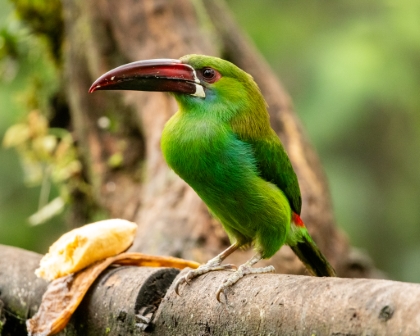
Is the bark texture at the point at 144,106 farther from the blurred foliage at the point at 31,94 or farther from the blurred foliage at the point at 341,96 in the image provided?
the blurred foliage at the point at 341,96

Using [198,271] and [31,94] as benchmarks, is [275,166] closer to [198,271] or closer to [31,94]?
[198,271]

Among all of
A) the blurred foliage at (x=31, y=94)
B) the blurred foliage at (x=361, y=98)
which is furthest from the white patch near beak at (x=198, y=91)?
the blurred foliage at (x=361, y=98)

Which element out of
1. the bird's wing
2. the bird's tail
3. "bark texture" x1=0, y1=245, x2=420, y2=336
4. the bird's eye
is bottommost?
the bird's tail

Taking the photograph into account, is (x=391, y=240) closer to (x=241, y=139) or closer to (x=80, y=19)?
(x=80, y=19)

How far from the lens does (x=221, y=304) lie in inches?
87.2

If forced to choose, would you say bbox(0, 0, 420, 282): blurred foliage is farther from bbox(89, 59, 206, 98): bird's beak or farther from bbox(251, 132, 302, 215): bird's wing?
bbox(251, 132, 302, 215): bird's wing

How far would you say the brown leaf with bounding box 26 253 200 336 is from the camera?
8.52 feet

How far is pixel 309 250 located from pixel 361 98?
446 cm

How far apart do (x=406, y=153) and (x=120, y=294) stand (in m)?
7.34

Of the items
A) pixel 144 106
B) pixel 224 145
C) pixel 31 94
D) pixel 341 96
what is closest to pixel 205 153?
pixel 224 145

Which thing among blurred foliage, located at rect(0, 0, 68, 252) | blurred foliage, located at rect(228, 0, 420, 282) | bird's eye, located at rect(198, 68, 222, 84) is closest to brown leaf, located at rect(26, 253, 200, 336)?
bird's eye, located at rect(198, 68, 222, 84)

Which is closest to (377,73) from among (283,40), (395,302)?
(283,40)

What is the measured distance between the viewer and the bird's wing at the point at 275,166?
2.95m

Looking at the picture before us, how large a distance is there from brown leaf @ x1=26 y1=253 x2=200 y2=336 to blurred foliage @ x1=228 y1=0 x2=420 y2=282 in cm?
448
